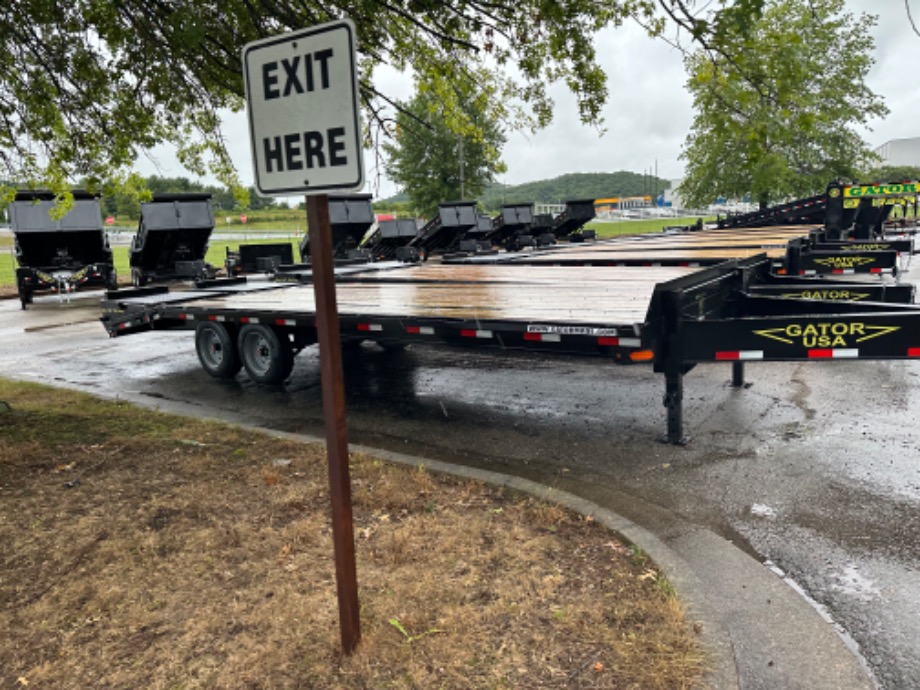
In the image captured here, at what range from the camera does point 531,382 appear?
26.8 feet

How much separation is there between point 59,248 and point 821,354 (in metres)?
19.1

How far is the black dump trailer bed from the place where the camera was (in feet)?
61.7

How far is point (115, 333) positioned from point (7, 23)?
497 centimetres

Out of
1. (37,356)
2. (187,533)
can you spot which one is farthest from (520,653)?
(37,356)

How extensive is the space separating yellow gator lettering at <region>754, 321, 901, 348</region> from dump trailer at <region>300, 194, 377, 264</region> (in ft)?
58.0

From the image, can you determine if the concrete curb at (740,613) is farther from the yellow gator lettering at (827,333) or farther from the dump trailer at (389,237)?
the dump trailer at (389,237)

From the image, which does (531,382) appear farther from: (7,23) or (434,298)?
(7,23)

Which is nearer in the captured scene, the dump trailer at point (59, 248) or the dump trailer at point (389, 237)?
the dump trailer at point (59, 248)

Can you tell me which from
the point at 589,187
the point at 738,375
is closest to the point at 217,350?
the point at 738,375

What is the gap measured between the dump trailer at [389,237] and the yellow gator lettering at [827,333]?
20.2m

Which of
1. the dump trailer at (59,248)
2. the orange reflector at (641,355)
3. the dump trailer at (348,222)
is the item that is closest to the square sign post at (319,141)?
the orange reflector at (641,355)

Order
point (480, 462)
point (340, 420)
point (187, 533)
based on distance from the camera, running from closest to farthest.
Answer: point (340, 420) < point (187, 533) < point (480, 462)

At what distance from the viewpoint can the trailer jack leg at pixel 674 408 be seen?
5.54m

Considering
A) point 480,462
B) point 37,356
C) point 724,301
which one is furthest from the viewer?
→ point 37,356
